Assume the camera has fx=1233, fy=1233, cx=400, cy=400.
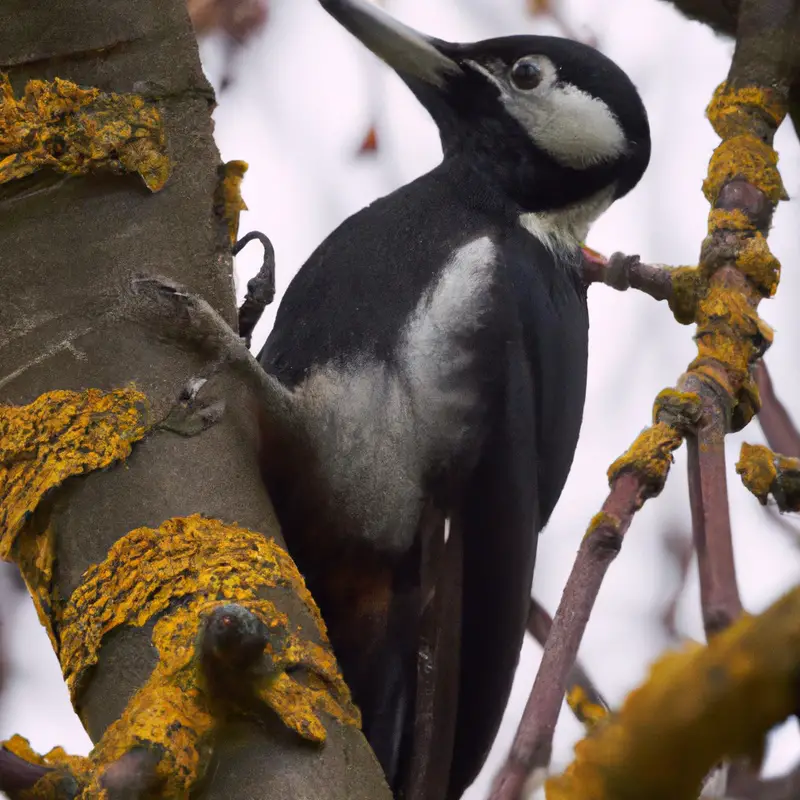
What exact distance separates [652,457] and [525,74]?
4.40 feet

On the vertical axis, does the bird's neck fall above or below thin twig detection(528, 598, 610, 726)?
above

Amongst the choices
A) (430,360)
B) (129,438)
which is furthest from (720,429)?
(430,360)

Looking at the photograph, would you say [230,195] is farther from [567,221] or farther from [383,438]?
[567,221]

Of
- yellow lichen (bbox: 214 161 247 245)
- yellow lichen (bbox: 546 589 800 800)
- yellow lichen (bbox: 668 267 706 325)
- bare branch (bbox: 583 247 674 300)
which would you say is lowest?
yellow lichen (bbox: 546 589 800 800)

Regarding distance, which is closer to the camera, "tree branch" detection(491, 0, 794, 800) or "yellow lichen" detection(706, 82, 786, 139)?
"tree branch" detection(491, 0, 794, 800)

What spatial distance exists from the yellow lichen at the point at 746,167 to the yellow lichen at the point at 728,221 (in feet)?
0.19

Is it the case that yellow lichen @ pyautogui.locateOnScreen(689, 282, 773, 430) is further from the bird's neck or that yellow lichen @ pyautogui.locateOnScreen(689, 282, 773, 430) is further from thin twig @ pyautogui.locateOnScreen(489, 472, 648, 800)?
the bird's neck

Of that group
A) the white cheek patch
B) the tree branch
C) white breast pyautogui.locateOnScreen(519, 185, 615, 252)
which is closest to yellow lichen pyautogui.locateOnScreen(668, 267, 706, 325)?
the tree branch

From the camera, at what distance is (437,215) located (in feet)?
6.10

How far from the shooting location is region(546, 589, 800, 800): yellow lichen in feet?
1.33

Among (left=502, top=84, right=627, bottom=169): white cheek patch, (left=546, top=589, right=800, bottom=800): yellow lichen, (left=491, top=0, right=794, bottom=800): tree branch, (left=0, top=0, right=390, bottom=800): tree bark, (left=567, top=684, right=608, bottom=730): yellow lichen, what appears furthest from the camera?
(left=502, top=84, right=627, bottom=169): white cheek patch

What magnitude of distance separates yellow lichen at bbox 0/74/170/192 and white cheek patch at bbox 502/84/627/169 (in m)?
1.00

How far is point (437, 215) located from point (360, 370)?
0.32 m

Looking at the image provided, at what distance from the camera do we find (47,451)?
1102 mm
